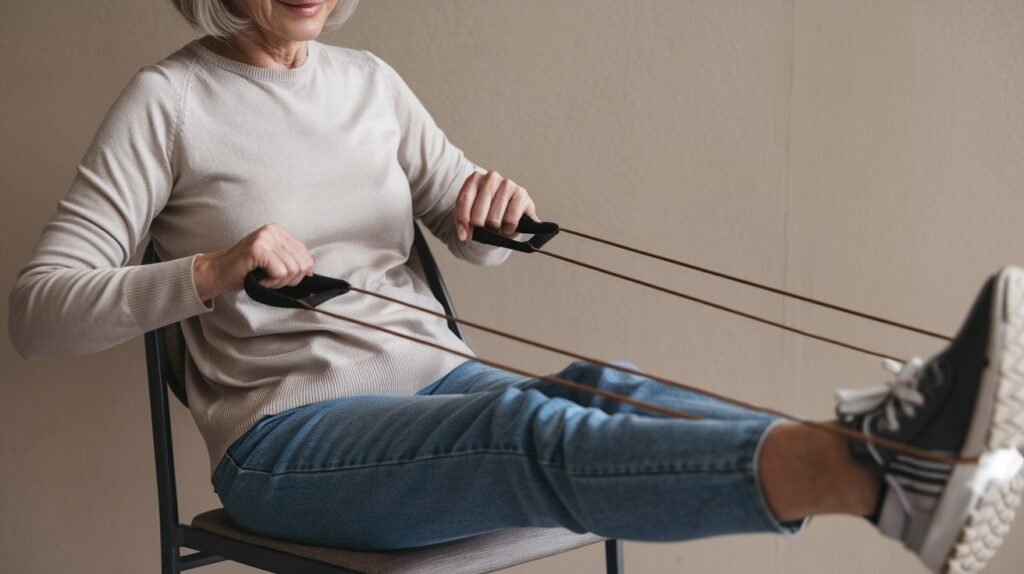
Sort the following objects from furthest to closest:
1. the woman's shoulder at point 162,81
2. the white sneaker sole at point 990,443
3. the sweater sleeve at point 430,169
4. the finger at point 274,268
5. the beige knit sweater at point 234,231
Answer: the sweater sleeve at point 430,169 → the woman's shoulder at point 162,81 → the beige knit sweater at point 234,231 → the finger at point 274,268 → the white sneaker sole at point 990,443

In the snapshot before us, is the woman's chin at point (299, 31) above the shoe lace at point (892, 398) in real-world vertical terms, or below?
above

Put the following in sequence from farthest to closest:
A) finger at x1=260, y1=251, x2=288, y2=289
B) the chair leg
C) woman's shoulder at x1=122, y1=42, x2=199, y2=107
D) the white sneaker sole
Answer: the chair leg
woman's shoulder at x1=122, y1=42, x2=199, y2=107
finger at x1=260, y1=251, x2=288, y2=289
the white sneaker sole

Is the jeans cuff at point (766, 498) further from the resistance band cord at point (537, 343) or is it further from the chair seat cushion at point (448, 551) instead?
the chair seat cushion at point (448, 551)

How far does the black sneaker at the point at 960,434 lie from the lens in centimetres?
84

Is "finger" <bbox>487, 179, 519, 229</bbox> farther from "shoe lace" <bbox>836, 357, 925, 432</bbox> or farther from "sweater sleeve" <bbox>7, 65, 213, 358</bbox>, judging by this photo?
"shoe lace" <bbox>836, 357, 925, 432</bbox>

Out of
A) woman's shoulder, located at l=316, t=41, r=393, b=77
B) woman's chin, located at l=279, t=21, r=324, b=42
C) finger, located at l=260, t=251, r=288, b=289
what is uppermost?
woman's chin, located at l=279, t=21, r=324, b=42

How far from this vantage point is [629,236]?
1.98 metres

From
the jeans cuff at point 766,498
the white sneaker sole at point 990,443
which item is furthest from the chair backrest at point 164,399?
the white sneaker sole at point 990,443

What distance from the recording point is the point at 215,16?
4.69 feet

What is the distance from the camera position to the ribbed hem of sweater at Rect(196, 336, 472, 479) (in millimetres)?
1347

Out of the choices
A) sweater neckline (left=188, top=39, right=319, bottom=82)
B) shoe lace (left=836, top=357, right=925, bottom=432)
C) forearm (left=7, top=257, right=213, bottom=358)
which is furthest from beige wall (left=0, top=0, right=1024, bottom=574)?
shoe lace (left=836, top=357, right=925, bottom=432)

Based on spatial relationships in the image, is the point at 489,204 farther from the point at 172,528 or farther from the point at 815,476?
the point at 815,476

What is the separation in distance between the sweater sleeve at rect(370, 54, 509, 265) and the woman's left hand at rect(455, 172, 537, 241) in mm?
126

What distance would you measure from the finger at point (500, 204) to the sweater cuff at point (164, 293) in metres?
0.36
